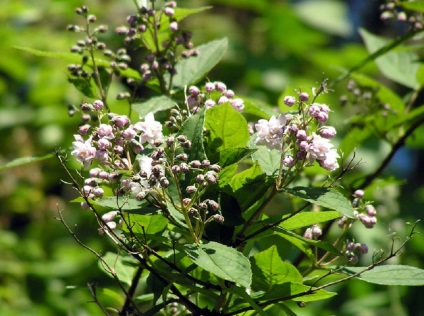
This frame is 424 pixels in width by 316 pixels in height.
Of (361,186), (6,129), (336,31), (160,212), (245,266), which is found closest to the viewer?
(245,266)

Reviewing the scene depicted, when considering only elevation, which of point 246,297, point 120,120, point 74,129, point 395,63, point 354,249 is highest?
point 120,120

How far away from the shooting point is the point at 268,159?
1.48 meters

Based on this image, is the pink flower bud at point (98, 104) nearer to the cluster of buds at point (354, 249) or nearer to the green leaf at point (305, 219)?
the green leaf at point (305, 219)

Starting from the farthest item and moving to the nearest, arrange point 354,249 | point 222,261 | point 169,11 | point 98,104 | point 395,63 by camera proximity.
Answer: point 395,63 → point 169,11 → point 354,249 → point 98,104 → point 222,261

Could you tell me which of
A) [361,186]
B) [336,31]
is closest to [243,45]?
[336,31]

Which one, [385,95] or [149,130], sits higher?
[149,130]

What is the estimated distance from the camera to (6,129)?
603cm

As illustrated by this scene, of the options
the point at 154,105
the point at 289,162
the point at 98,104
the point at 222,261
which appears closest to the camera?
the point at 222,261

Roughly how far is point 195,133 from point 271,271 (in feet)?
0.96

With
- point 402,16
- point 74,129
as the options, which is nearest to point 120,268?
point 402,16

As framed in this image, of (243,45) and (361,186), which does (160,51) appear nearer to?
(361,186)

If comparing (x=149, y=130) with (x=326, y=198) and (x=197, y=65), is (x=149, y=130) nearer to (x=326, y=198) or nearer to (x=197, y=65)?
(x=326, y=198)

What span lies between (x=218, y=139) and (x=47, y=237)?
4469 millimetres

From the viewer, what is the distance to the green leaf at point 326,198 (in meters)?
1.32
